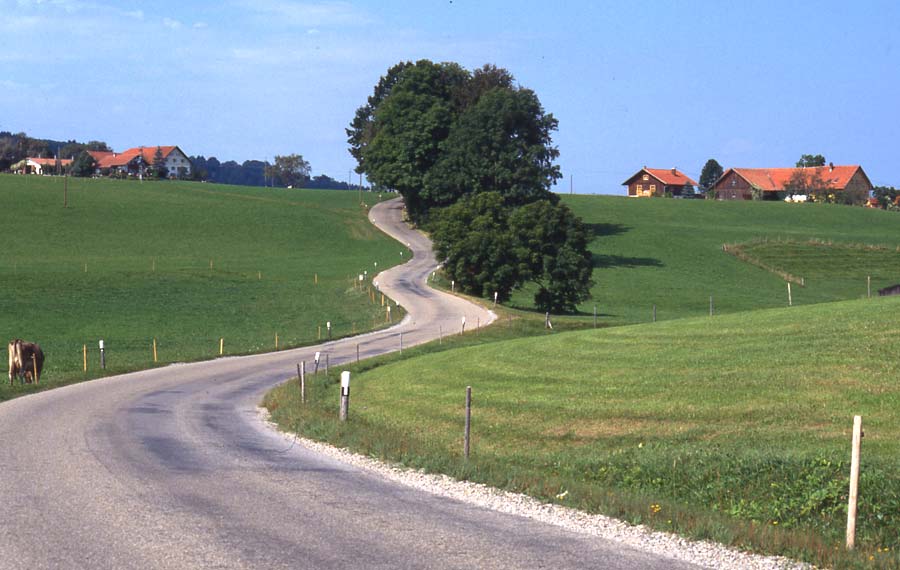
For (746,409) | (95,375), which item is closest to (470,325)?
(95,375)

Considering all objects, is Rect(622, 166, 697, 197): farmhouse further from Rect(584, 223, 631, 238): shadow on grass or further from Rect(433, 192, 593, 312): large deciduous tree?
Rect(433, 192, 593, 312): large deciduous tree

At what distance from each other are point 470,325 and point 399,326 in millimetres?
4535

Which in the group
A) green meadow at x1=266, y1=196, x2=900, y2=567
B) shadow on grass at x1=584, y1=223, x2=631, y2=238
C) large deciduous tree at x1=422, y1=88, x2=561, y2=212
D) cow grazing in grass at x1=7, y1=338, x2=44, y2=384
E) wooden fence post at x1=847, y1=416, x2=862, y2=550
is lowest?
cow grazing in grass at x1=7, y1=338, x2=44, y2=384

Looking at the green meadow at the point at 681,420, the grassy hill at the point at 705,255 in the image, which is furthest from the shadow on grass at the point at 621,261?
the green meadow at the point at 681,420

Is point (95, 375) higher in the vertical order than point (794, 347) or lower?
lower

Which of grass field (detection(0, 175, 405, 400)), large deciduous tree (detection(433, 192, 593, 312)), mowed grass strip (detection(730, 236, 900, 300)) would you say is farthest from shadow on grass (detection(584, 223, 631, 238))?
large deciduous tree (detection(433, 192, 593, 312))

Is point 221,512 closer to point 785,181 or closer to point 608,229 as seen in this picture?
point 608,229

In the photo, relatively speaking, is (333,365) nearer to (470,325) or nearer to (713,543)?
(470,325)

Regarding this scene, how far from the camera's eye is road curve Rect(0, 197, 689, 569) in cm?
1025

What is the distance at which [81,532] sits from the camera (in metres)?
11.4

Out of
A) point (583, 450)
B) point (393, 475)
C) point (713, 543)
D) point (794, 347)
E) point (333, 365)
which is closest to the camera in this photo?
point (713, 543)

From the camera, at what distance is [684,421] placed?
1919 centimetres

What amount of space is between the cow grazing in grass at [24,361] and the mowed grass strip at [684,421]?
949 centimetres

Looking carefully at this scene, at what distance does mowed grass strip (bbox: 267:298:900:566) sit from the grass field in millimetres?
13671
